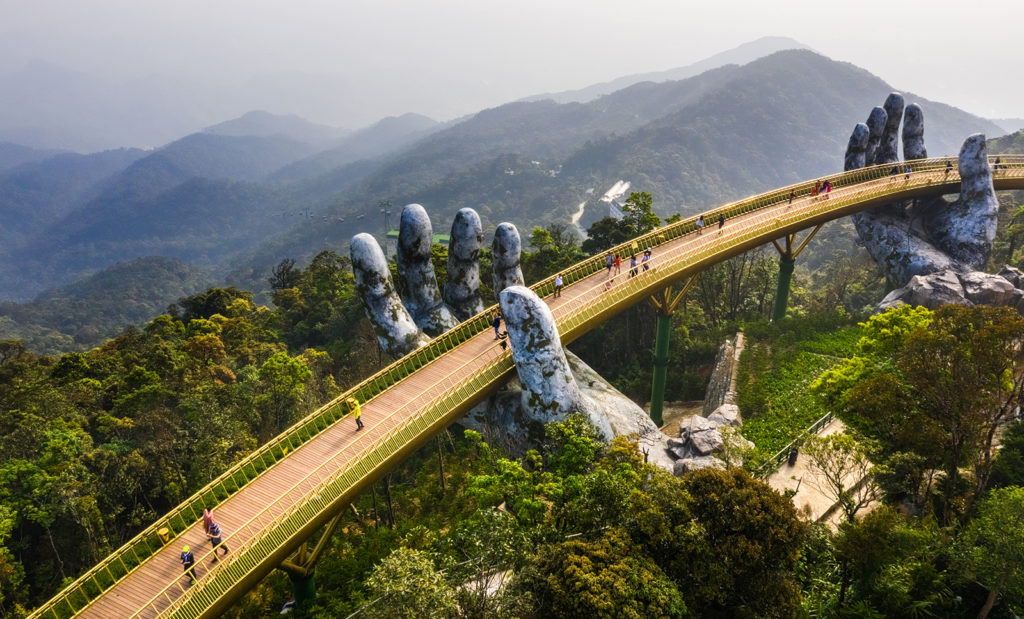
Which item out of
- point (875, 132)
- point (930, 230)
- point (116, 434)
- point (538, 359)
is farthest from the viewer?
point (875, 132)

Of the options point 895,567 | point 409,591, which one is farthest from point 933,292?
point 409,591

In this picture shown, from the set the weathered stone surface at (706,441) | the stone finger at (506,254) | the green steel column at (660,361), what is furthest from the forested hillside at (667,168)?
the weathered stone surface at (706,441)

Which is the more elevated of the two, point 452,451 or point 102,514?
point 102,514

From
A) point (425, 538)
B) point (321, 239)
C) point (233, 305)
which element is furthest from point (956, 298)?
point (321, 239)

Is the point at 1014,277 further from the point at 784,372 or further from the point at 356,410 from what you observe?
the point at 356,410

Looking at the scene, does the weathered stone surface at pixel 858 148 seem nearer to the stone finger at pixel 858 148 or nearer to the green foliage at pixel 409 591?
the stone finger at pixel 858 148

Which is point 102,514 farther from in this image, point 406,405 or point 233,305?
point 233,305
